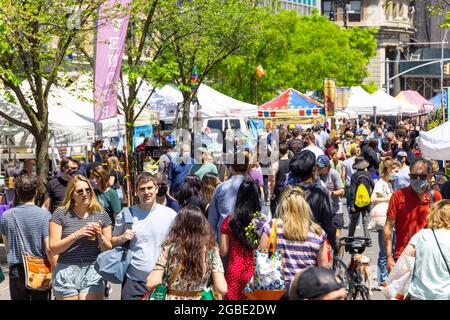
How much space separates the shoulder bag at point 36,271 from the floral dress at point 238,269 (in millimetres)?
1590

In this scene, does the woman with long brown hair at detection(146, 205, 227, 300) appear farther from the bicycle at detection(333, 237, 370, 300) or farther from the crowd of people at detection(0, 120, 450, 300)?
the bicycle at detection(333, 237, 370, 300)

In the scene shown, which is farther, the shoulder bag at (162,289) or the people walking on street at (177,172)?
the people walking on street at (177,172)

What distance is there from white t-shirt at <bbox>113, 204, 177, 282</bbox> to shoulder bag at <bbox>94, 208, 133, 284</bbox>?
2.6 inches

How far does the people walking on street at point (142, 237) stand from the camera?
26.7 feet

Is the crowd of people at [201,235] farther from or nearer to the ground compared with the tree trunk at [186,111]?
nearer to the ground

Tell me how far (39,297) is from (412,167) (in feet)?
11.3

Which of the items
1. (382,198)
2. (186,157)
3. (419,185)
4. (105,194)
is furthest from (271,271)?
(186,157)

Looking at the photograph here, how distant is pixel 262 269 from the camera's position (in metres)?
7.59

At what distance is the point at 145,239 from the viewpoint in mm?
8211

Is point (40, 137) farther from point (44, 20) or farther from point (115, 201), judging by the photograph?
point (115, 201)

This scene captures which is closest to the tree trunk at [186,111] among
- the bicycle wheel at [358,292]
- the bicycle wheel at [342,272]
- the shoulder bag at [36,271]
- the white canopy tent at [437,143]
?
the white canopy tent at [437,143]

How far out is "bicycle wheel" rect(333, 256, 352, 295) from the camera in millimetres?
8809

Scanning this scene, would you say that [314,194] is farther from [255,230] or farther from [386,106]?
[386,106]

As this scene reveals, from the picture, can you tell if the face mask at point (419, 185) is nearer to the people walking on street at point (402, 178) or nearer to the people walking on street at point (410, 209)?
the people walking on street at point (410, 209)
